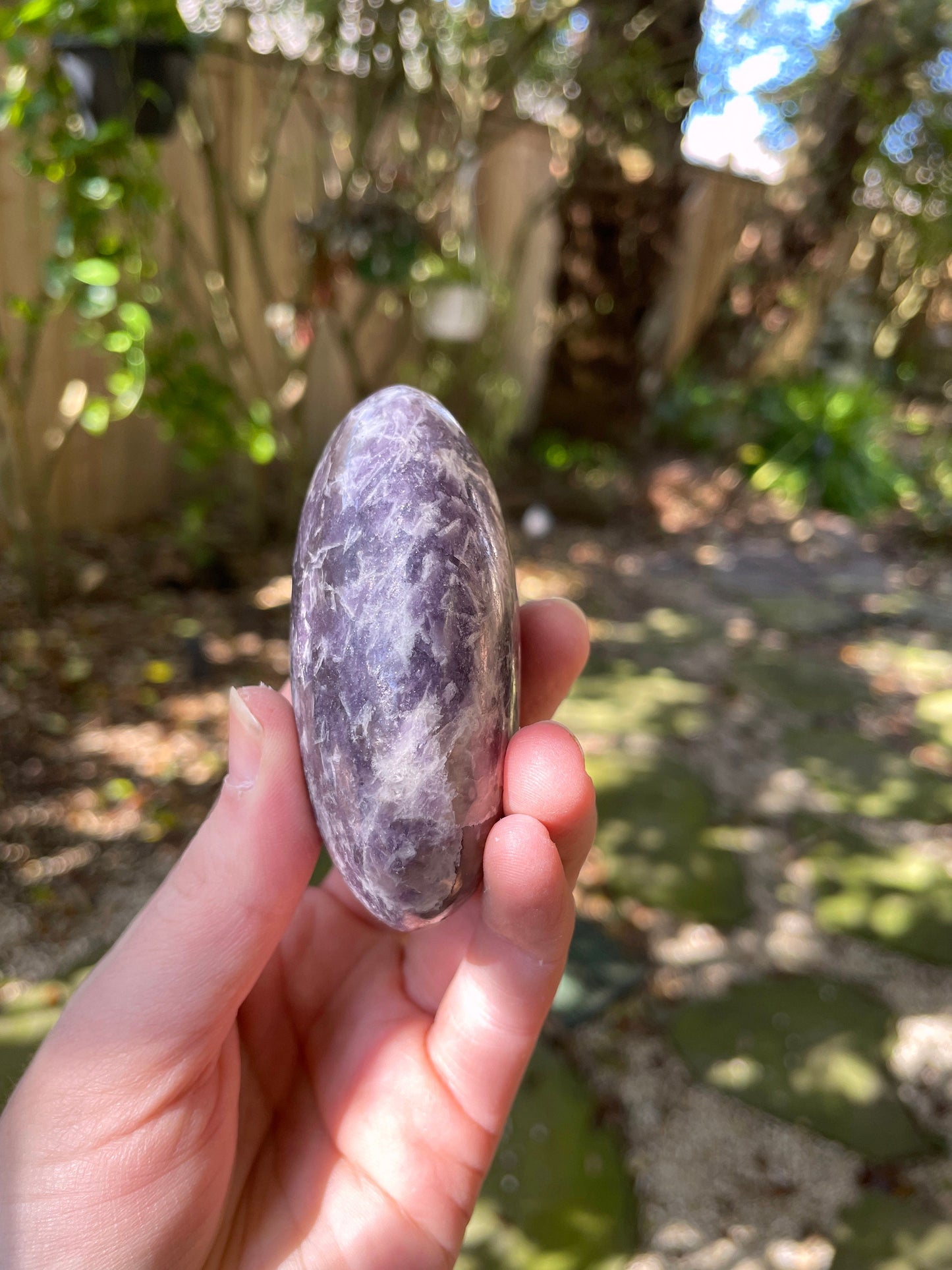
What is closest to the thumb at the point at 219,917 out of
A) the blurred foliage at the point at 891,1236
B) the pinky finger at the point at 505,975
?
the pinky finger at the point at 505,975

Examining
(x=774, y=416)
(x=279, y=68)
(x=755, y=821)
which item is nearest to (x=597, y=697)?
(x=755, y=821)

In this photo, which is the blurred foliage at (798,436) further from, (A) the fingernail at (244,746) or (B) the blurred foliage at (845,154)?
(A) the fingernail at (244,746)

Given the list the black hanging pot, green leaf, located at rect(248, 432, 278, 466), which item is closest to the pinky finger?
green leaf, located at rect(248, 432, 278, 466)

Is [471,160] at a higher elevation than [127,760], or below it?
higher

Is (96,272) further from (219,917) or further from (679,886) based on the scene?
(679,886)

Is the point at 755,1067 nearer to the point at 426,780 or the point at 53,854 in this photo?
the point at 426,780
